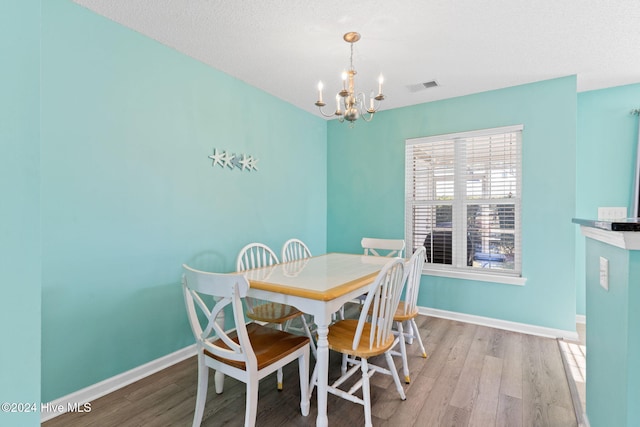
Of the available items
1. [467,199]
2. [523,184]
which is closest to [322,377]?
[467,199]

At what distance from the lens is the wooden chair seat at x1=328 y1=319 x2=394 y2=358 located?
5.55ft

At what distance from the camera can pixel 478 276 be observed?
3.31 m

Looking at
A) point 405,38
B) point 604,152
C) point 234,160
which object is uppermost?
point 405,38

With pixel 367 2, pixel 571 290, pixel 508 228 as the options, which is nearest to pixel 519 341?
pixel 571 290

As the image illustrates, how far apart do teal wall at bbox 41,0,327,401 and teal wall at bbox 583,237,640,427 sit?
2.65 m

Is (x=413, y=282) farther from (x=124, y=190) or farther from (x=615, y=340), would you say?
(x=124, y=190)

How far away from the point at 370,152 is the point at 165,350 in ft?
10.2

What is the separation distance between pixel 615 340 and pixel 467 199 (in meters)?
2.46

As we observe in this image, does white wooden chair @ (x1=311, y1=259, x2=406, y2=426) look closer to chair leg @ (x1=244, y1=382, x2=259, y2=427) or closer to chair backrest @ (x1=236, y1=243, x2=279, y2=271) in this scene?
chair leg @ (x1=244, y1=382, x2=259, y2=427)

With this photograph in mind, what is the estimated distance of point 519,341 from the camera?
2.85 m

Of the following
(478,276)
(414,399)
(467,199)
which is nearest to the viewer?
(414,399)

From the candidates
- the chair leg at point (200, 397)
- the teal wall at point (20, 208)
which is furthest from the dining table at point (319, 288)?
the teal wall at point (20, 208)

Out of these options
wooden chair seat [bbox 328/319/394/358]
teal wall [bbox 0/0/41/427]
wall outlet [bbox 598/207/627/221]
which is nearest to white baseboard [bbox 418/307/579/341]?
wall outlet [bbox 598/207/627/221]

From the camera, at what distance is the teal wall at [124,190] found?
73.1 inches
